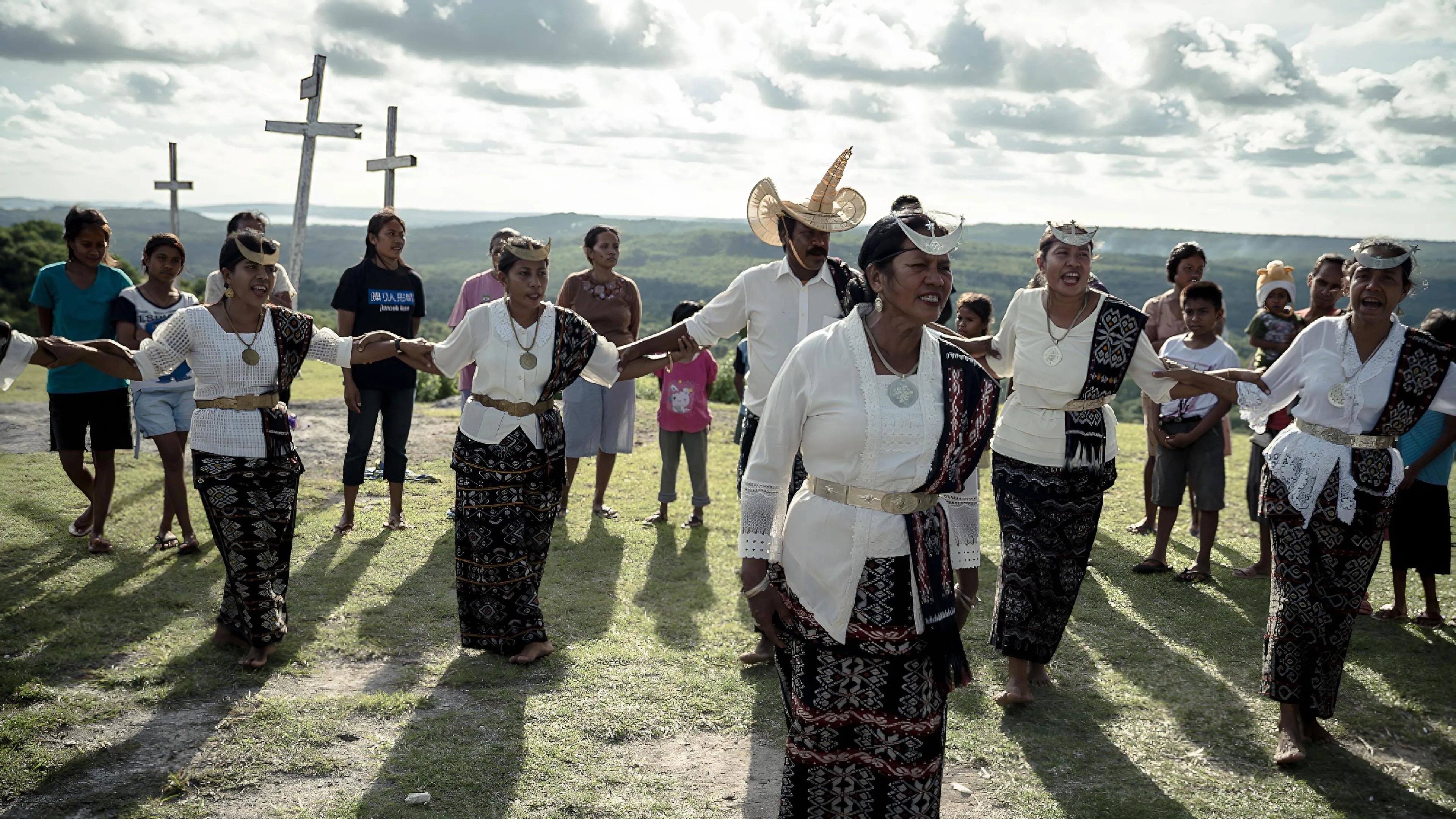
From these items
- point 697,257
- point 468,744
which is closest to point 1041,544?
point 468,744

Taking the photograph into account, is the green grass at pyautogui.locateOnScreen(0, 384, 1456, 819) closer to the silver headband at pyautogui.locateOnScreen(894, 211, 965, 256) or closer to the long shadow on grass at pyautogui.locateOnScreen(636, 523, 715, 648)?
the long shadow on grass at pyautogui.locateOnScreen(636, 523, 715, 648)

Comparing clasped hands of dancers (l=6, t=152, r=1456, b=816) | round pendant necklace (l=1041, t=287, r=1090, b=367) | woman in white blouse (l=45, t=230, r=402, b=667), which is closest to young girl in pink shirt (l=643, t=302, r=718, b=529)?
clasped hands of dancers (l=6, t=152, r=1456, b=816)

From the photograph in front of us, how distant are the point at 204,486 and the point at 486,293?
3.55m

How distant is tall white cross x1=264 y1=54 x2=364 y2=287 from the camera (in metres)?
11.8

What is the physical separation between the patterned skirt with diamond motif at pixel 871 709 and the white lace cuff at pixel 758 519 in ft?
0.62

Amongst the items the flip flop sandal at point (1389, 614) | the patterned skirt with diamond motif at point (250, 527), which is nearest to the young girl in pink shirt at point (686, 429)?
the patterned skirt with diamond motif at point (250, 527)

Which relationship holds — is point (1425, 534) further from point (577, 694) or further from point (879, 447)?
point (577, 694)

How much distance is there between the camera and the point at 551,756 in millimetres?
4266

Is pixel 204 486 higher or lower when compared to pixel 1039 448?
lower

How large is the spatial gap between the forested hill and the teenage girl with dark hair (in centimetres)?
6865

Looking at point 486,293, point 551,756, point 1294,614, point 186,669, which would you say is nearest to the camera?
point 551,756

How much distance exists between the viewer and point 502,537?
522cm

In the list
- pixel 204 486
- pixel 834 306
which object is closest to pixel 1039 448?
pixel 834 306

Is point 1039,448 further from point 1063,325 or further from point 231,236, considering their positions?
point 231,236
